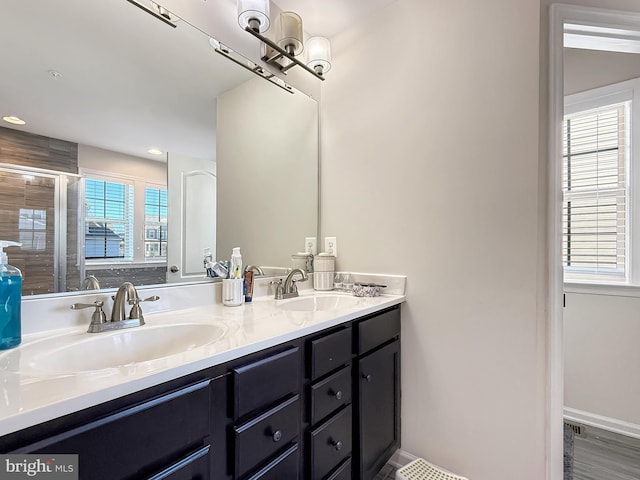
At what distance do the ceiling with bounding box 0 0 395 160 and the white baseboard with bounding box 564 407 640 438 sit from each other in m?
2.76

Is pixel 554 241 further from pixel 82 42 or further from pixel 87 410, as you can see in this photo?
pixel 82 42

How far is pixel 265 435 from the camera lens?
0.88m

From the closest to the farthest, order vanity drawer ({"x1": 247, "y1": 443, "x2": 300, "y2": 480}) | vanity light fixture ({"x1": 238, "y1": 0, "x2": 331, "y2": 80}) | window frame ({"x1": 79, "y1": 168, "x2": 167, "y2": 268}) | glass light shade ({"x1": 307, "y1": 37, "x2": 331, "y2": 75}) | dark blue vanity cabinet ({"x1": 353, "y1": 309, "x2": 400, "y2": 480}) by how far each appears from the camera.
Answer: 1. vanity drawer ({"x1": 247, "y1": 443, "x2": 300, "y2": 480})
2. window frame ({"x1": 79, "y1": 168, "x2": 167, "y2": 268})
3. dark blue vanity cabinet ({"x1": 353, "y1": 309, "x2": 400, "y2": 480})
4. vanity light fixture ({"x1": 238, "y1": 0, "x2": 331, "y2": 80})
5. glass light shade ({"x1": 307, "y1": 37, "x2": 331, "y2": 75})

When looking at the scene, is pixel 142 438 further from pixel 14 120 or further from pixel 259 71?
pixel 259 71

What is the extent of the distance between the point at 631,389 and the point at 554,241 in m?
1.42

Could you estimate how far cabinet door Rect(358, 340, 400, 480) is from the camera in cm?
131

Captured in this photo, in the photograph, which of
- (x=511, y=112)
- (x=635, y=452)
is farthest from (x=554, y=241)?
(x=635, y=452)

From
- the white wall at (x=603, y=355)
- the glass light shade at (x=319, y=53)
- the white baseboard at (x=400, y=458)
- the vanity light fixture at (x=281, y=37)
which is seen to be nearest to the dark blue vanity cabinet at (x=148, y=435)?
the white baseboard at (x=400, y=458)

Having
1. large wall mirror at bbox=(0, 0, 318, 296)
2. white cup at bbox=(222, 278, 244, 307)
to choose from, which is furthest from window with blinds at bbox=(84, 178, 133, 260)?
white cup at bbox=(222, 278, 244, 307)

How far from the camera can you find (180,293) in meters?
1.28

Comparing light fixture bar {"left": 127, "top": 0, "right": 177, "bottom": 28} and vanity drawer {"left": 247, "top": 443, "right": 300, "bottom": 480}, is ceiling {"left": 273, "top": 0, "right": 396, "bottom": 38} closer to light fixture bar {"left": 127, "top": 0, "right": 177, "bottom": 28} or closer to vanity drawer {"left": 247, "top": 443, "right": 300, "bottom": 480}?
light fixture bar {"left": 127, "top": 0, "right": 177, "bottom": 28}

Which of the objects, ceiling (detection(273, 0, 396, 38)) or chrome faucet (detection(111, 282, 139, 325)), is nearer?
chrome faucet (detection(111, 282, 139, 325))
